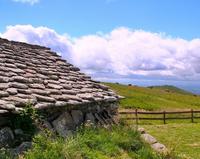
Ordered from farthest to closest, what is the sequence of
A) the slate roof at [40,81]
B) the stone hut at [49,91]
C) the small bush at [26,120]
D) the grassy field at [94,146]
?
the slate roof at [40,81], the stone hut at [49,91], the small bush at [26,120], the grassy field at [94,146]

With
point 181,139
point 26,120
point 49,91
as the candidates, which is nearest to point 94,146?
point 49,91

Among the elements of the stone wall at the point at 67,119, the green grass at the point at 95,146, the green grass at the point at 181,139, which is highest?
the stone wall at the point at 67,119

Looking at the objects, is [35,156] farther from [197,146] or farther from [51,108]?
[197,146]

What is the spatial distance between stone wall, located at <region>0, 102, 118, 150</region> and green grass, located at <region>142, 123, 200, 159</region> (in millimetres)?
2920

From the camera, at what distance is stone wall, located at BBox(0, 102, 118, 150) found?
8.93 metres

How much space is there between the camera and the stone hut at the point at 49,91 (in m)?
9.36

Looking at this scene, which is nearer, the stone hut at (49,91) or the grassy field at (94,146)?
the grassy field at (94,146)

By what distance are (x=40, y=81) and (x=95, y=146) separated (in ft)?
7.66

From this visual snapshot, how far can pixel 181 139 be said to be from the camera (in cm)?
2112

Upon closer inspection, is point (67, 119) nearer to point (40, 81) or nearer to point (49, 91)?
point (49, 91)

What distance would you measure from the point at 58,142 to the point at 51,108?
1142mm

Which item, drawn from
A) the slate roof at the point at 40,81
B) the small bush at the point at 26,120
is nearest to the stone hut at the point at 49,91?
the slate roof at the point at 40,81

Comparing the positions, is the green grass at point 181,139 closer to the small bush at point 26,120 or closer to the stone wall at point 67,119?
the stone wall at point 67,119

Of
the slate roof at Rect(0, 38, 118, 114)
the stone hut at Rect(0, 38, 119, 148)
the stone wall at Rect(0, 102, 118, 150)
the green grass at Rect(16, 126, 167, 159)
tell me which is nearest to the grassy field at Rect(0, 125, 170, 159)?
the green grass at Rect(16, 126, 167, 159)
